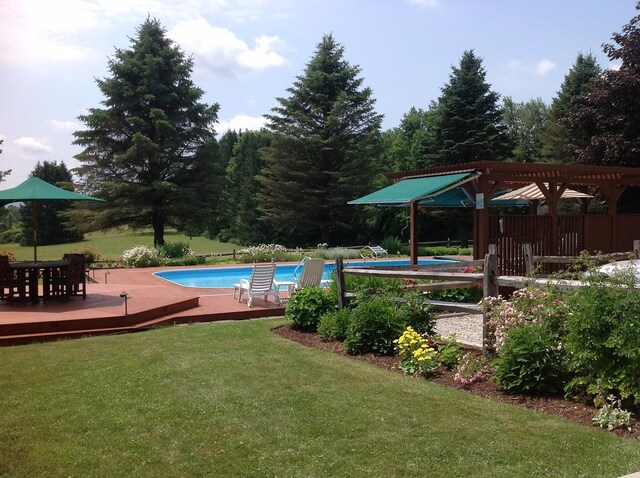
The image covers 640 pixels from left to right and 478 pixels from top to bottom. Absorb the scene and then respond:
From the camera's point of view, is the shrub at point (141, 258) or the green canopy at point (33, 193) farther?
the shrub at point (141, 258)

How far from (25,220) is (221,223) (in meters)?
14.9

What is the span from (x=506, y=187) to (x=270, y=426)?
10897 millimetres

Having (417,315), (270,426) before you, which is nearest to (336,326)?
(417,315)

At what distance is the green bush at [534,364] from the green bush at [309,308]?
3692 mm

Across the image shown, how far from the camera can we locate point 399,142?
148 feet

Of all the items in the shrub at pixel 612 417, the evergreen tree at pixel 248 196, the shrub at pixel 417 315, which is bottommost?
the shrub at pixel 612 417

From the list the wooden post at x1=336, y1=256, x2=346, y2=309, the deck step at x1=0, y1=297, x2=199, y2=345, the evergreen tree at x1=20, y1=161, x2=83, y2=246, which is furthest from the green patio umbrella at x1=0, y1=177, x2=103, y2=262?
the evergreen tree at x1=20, y1=161, x2=83, y2=246

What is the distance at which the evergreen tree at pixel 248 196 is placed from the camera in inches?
1486

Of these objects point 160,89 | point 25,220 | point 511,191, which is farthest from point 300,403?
point 25,220

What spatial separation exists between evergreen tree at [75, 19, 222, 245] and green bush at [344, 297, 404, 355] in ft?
73.1

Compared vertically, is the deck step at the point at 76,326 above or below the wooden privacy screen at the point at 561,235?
below

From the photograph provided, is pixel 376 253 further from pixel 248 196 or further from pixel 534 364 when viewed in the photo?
pixel 534 364

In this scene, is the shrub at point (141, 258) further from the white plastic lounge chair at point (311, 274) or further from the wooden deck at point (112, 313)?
the white plastic lounge chair at point (311, 274)

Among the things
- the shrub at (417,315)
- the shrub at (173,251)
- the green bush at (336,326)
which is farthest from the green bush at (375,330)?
the shrub at (173,251)
